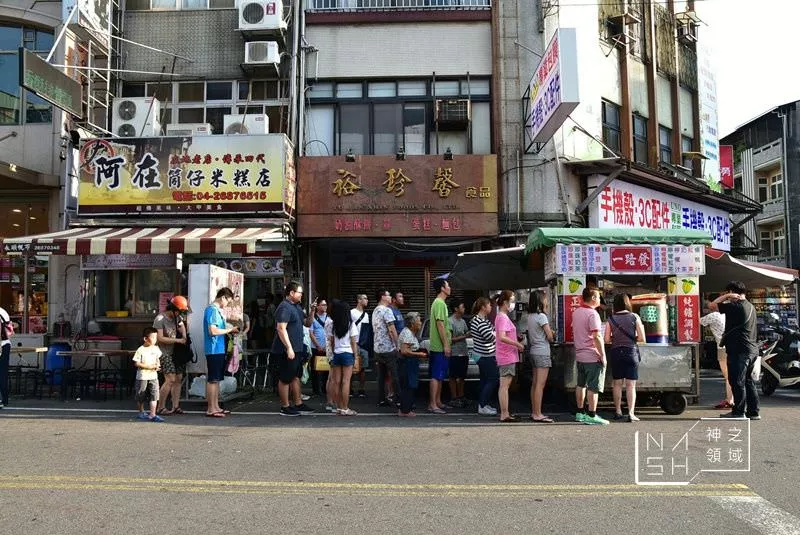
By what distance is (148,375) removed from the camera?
949 cm

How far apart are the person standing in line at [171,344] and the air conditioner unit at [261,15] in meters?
8.22

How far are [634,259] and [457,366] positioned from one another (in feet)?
10.0

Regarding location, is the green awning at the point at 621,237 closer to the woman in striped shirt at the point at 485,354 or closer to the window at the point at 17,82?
the woman in striped shirt at the point at 485,354

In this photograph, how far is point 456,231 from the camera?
50.5ft

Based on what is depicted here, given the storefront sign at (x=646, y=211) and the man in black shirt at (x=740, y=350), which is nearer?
the man in black shirt at (x=740, y=350)

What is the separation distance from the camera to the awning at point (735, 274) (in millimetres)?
12388

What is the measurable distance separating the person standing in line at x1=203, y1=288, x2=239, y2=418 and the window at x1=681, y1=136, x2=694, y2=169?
48.7ft

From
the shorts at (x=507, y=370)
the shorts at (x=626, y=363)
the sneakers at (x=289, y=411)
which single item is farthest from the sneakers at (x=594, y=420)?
the sneakers at (x=289, y=411)

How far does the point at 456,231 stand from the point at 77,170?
8240mm

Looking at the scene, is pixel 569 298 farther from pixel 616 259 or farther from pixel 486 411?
pixel 486 411

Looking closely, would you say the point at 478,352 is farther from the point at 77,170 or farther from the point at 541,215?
the point at 77,170

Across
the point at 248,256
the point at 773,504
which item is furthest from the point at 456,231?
the point at 773,504

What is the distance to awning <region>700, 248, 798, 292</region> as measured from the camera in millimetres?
12388

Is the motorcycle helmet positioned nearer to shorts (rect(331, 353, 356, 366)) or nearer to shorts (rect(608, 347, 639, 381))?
shorts (rect(331, 353, 356, 366))
